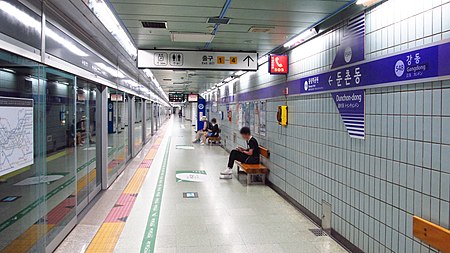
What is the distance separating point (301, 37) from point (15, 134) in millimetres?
4026

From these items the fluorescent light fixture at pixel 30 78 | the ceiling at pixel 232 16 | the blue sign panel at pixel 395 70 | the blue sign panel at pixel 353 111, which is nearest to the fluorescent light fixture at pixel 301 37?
the ceiling at pixel 232 16

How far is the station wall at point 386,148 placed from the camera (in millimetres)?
2570

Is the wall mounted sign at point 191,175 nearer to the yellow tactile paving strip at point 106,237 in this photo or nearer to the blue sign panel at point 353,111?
the yellow tactile paving strip at point 106,237

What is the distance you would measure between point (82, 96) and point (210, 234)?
9.34 ft

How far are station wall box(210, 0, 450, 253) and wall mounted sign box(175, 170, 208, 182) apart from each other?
3034mm

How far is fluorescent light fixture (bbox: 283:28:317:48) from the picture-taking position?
484cm

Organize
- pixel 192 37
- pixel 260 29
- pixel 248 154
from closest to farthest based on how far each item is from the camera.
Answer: pixel 260 29 < pixel 192 37 < pixel 248 154

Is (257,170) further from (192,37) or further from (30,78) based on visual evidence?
(30,78)

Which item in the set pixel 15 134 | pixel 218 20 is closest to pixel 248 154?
pixel 218 20

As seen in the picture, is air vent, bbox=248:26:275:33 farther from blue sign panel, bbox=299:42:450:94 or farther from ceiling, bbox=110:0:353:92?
blue sign panel, bbox=299:42:450:94

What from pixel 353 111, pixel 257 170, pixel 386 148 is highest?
pixel 353 111

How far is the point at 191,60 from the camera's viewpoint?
6414mm

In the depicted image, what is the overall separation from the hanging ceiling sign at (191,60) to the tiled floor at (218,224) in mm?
2395

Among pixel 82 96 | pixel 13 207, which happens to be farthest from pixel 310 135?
pixel 13 207
